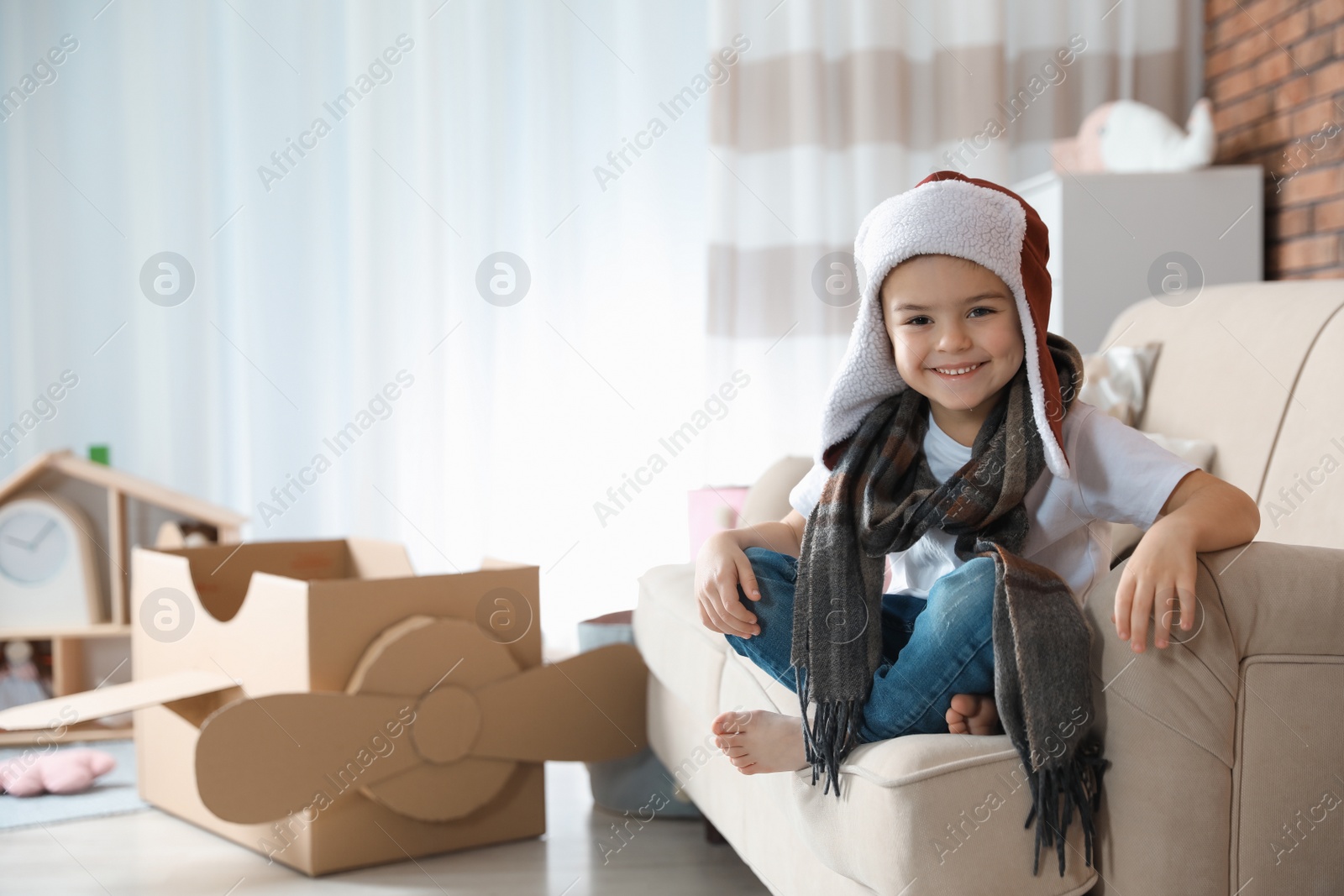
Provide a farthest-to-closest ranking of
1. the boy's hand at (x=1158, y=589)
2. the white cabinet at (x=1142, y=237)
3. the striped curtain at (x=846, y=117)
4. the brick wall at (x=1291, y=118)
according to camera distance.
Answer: the striped curtain at (x=846, y=117), the white cabinet at (x=1142, y=237), the brick wall at (x=1291, y=118), the boy's hand at (x=1158, y=589)

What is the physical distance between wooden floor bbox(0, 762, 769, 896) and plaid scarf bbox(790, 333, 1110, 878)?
58 cm

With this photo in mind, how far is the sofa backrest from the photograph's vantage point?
1.38 meters

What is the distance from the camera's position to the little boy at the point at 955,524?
94 cm

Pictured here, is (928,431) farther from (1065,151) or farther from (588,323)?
(588,323)

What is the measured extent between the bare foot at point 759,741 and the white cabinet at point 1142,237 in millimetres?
1489

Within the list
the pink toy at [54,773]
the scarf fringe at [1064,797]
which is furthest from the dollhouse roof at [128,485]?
the scarf fringe at [1064,797]

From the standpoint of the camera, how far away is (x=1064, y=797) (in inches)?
36.7

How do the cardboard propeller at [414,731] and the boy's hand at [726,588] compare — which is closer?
the boy's hand at [726,588]

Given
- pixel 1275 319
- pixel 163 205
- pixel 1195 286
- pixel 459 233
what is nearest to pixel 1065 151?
pixel 1195 286

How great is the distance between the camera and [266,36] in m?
2.89

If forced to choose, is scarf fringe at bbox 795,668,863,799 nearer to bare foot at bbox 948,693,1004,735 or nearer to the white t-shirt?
bare foot at bbox 948,693,1004,735

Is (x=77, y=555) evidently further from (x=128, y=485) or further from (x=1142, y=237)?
(x=1142, y=237)

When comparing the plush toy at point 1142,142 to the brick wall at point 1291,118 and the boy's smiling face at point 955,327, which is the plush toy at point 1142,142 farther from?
the boy's smiling face at point 955,327

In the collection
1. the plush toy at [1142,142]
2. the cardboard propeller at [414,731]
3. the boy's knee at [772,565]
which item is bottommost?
the cardboard propeller at [414,731]
